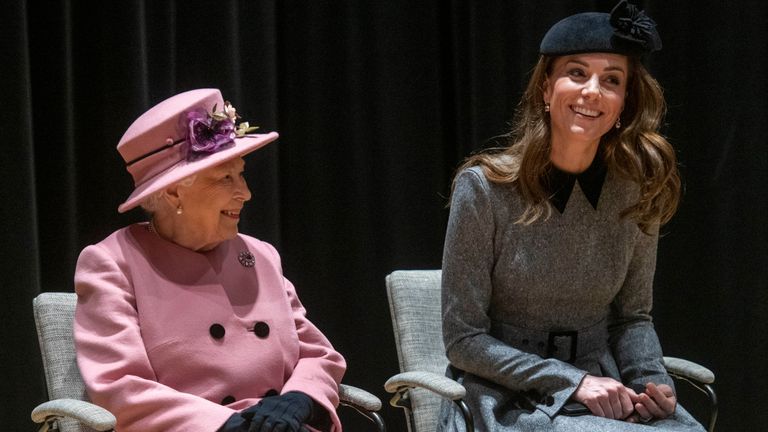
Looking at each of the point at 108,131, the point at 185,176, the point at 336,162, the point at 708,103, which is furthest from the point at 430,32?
the point at 185,176

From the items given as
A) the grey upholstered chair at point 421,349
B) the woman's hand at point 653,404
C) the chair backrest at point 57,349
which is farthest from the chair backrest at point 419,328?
the chair backrest at point 57,349

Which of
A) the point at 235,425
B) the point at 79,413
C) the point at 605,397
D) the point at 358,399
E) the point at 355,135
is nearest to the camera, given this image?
the point at 79,413

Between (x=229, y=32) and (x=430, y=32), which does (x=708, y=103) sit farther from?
(x=229, y=32)

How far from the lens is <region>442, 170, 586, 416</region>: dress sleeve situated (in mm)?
2959

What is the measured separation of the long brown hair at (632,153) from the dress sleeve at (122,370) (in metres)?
1.03

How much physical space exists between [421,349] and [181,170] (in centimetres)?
97

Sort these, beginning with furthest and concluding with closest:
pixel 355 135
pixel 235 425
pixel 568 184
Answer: pixel 355 135 < pixel 568 184 < pixel 235 425

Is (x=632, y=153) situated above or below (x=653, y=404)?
above

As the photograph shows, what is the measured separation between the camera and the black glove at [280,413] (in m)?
2.62

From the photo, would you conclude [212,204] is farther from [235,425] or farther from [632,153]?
[632,153]

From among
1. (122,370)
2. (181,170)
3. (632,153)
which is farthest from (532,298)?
(122,370)

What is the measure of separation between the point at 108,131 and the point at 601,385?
68.5 inches

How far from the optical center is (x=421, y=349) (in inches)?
131

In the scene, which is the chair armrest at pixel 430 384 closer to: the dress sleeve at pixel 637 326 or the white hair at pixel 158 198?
the dress sleeve at pixel 637 326
